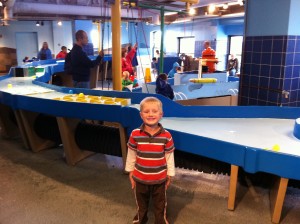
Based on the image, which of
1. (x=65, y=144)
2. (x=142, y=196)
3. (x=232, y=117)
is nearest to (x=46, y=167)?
(x=65, y=144)

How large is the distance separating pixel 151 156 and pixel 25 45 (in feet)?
44.6

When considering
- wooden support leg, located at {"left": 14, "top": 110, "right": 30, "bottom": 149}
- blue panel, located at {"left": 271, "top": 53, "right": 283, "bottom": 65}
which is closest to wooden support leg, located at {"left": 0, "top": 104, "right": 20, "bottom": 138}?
wooden support leg, located at {"left": 14, "top": 110, "right": 30, "bottom": 149}

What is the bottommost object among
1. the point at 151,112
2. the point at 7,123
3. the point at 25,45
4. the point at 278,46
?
the point at 7,123

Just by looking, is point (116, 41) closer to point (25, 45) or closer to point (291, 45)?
point (291, 45)

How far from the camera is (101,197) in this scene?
2.63 metres

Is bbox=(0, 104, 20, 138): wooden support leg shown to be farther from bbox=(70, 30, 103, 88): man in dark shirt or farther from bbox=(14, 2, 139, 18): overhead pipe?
bbox=(14, 2, 139, 18): overhead pipe

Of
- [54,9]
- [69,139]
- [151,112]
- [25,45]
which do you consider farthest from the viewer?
[25,45]

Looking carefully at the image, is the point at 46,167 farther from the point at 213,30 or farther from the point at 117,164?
the point at 213,30

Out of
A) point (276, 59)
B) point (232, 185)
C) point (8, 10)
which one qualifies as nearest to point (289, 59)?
point (276, 59)

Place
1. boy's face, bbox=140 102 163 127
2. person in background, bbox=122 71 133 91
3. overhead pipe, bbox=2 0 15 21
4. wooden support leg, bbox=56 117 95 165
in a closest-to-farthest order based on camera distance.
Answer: boy's face, bbox=140 102 163 127, wooden support leg, bbox=56 117 95 165, person in background, bbox=122 71 133 91, overhead pipe, bbox=2 0 15 21

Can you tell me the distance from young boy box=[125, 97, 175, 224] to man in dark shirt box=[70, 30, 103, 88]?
88.6 inches

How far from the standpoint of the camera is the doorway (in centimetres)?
Answer: 1373

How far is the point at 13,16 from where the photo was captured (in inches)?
338

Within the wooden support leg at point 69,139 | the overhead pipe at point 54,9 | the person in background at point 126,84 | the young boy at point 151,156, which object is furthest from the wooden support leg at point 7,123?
the overhead pipe at point 54,9
